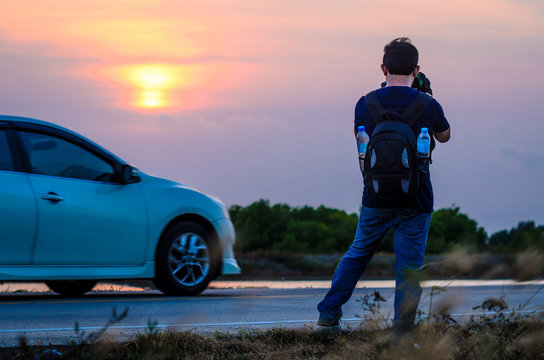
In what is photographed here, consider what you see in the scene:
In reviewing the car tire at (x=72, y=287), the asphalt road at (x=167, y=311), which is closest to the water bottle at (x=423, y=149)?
the asphalt road at (x=167, y=311)

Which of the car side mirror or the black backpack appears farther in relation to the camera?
the car side mirror

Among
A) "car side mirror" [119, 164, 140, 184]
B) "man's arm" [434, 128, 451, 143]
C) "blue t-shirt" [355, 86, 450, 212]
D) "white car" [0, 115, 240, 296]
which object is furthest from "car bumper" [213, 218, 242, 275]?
"man's arm" [434, 128, 451, 143]

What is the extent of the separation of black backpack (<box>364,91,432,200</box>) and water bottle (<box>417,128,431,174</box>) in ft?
0.10

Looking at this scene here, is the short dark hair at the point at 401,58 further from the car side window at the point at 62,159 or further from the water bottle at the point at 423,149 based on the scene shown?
the car side window at the point at 62,159

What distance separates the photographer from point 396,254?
5.20 metres

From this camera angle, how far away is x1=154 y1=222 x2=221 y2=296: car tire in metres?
8.98

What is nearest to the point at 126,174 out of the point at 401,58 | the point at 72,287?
the point at 72,287

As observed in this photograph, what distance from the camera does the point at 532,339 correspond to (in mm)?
4180

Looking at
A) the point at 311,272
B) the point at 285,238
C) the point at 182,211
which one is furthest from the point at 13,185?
the point at 285,238

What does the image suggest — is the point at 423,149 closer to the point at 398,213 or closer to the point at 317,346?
the point at 398,213

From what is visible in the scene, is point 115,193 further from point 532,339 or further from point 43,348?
point 532,339

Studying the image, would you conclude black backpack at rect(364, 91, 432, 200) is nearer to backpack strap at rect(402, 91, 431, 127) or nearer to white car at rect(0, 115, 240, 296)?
backpack strap at rect(402, 91, 431, 127)

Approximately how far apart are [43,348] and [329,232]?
63.5 meters

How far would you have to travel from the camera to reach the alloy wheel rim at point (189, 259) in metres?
9.09
